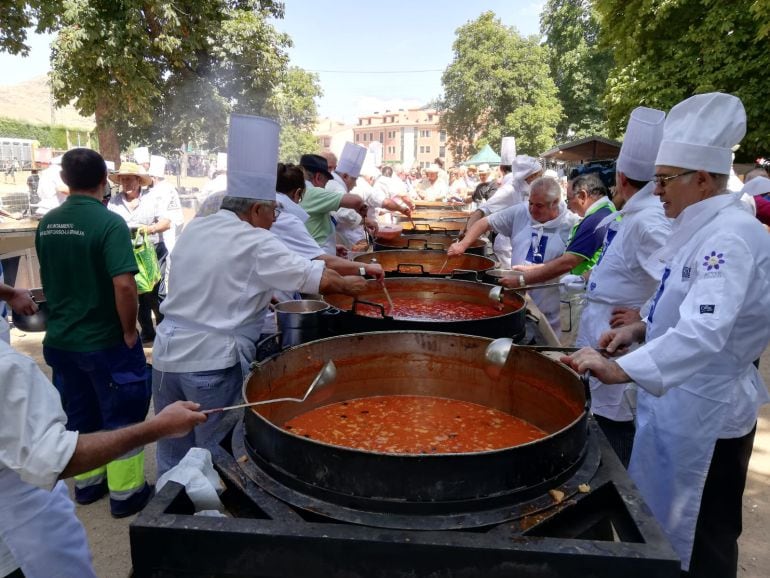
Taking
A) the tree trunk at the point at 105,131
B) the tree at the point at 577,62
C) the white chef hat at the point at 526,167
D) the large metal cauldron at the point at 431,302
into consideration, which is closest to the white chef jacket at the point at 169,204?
the large metal cauldron at the point at 431,302

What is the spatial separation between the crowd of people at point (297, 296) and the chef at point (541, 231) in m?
0.09

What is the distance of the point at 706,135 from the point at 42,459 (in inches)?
90.7

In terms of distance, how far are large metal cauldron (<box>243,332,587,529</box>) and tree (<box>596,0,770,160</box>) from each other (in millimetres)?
14232

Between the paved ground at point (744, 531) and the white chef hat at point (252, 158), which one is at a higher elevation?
the white chef hat at point (252, 158)

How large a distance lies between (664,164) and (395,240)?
142 inches

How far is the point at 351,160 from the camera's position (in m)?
6.79

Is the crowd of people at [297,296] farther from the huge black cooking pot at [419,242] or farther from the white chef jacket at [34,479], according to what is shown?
the huge black cooking pot at [419,242]

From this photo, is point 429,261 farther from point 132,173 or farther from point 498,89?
point 498,89

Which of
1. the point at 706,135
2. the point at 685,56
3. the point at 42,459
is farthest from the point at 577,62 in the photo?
the point at 42,459

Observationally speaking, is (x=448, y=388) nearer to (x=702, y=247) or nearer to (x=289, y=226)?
(x=702, y=247)

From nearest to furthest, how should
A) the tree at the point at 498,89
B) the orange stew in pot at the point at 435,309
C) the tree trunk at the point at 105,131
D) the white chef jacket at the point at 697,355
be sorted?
1. the white chef jacket at the point at 697,355
2. the orange stew in pot at the point at 435,309
3. the tree trunk at the point at 105,131
4. the tree at the point at 498,89

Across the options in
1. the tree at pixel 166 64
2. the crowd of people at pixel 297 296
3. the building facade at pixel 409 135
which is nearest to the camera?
the crowd of people at pixel 297 296

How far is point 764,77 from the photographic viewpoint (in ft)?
45.9

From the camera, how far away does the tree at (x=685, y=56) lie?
545 inches
